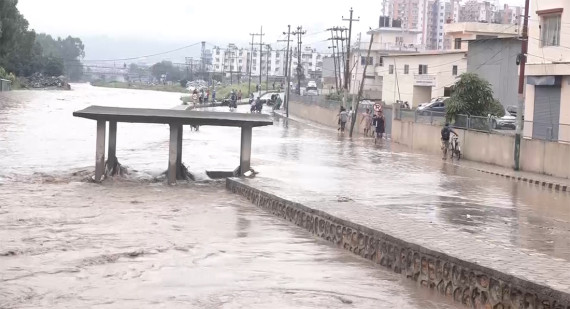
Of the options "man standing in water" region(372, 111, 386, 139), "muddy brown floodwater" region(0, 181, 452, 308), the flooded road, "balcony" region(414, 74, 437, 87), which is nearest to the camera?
"muddy brown floodwater" region(0, 181, 452, 308)

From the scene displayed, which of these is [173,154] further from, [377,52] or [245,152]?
[377,52]

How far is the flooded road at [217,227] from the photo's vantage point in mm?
10328

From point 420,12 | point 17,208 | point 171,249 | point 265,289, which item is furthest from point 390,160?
point 420,12

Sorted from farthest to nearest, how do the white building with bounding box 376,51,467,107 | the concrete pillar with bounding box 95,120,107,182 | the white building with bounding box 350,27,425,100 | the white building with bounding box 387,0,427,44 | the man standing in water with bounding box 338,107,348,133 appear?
the white building with bounding box 387,0,427,44, the white building with bounding box 350,27,425,100, the white building with bounding box 376,51,467,107, the man standing in water with bounding box 338,107,348,133, the concrete pillar with bounding box 95,120,107,182

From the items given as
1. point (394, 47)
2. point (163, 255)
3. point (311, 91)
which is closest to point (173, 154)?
point (163, 255)

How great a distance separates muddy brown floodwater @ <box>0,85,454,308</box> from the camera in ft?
33.0

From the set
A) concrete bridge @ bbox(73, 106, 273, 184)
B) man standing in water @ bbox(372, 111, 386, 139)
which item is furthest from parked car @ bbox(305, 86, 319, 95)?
concrete bridge @ bbox(73, 106, 273, 184)

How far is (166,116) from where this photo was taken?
23.3 m

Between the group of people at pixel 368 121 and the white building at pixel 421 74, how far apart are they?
1253 cm

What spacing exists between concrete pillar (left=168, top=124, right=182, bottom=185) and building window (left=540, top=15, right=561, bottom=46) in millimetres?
15929

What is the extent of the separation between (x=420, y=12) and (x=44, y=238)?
191m

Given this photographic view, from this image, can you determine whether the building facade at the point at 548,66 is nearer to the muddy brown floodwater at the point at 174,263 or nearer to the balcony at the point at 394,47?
the muddy brown floodwater at the point at 174,263

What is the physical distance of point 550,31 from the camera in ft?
106

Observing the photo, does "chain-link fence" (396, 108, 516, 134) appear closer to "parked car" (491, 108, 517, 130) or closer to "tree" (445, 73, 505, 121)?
"parked car" (491, 108, 517, 130)
